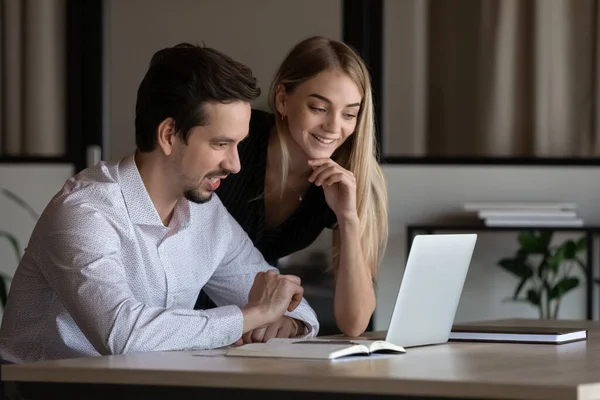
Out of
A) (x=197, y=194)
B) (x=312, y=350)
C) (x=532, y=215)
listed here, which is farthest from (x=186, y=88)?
(x=532, y=215)

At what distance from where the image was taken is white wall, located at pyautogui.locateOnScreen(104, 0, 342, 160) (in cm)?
504

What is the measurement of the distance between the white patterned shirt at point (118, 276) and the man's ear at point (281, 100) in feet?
1.52

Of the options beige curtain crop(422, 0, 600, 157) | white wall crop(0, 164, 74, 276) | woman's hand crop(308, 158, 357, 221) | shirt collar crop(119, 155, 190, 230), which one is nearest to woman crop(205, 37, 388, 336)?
woman's hand crop(308, 158, 357, 221)

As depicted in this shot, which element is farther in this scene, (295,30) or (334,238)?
(295,30)

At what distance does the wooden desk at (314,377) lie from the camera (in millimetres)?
1428

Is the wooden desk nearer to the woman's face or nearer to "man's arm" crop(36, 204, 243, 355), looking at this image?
"man's arm" crop(36, 204, 243, 355)

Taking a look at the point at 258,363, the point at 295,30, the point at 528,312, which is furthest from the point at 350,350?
the point at 295,30

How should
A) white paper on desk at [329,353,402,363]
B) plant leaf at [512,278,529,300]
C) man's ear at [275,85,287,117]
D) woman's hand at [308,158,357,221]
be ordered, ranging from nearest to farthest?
white paper on desk at [329,353,402,363] → woman's hand at [308,158,357,221] → man's ear at [275,85,287,117] → plant leaf at [512,278,529,300]

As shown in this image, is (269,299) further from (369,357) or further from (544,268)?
(544,268)

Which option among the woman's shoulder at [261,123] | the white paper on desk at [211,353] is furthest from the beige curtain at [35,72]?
the white paper on desk at [211,353]

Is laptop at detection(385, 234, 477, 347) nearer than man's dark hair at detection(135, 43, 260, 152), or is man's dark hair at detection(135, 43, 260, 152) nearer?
laptop at detection(385, 234, 477, 347)

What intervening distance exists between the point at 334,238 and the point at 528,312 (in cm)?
219

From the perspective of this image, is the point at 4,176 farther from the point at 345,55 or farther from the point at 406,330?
the point at 406,330

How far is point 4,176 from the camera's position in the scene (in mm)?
5344
